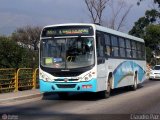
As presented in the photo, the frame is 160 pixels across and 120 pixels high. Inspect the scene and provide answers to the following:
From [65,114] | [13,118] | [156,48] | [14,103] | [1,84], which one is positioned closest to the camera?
[13,118]

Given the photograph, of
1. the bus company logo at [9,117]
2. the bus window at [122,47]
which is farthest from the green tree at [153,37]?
the bus company logo at [9,117]

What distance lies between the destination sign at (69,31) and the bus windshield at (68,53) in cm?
22

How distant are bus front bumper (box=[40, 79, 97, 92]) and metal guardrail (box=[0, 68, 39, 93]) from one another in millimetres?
3474

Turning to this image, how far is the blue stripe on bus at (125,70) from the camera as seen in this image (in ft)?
74.1

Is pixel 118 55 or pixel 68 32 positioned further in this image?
pixel 118 55

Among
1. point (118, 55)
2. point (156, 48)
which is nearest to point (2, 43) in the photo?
point (118, 55)

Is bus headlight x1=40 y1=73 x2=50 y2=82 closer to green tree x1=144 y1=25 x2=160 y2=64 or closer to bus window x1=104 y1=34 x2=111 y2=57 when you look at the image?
bus window x1=104 y1=34 x2=111 y2=57

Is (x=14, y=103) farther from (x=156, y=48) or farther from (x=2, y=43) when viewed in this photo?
(x=156, y=48)

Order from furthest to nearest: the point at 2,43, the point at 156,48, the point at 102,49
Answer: the point at 156,48
the point at 2,43
the point at 102,49

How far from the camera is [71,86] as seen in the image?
1892cm

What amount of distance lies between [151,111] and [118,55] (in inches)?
306

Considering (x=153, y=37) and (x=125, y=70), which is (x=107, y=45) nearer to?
(x=125, y=70)

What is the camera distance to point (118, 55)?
23078mm

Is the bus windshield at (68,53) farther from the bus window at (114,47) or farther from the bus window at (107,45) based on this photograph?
the bus window at (114,47)
